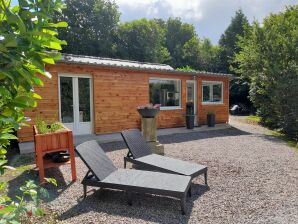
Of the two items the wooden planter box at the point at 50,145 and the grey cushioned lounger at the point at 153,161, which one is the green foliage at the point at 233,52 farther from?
the wooden planter box at the point at 50,145

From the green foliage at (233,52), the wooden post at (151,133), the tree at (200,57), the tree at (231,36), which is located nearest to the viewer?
the wooden post at (151,133)

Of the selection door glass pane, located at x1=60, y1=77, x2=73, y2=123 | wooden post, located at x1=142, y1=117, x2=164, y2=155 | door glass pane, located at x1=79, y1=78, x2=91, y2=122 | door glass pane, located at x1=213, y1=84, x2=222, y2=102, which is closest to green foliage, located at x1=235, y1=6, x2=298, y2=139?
door glass pane, located at x1=213, y1=84, x2=222, y2=102

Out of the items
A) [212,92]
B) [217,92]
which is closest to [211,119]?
[212,92]

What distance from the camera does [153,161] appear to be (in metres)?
5.24

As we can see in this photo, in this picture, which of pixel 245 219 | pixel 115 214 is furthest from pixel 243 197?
pixel 115 214

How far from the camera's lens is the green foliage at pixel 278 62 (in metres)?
12.5

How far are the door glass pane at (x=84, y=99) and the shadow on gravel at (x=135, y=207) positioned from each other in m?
5.46

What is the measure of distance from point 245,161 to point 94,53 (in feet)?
70.5

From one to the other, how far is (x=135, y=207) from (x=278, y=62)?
1179cm

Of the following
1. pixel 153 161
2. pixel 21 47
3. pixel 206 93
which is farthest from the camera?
pixel 206 93

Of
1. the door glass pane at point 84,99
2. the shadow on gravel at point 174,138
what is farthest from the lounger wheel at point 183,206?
the door glass pane at point 84,99

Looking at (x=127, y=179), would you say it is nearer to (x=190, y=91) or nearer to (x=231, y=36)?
(x=190, y=91)

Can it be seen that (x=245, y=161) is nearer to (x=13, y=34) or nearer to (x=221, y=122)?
(x=13, y=34)

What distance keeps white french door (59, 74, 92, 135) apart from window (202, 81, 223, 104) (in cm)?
648
